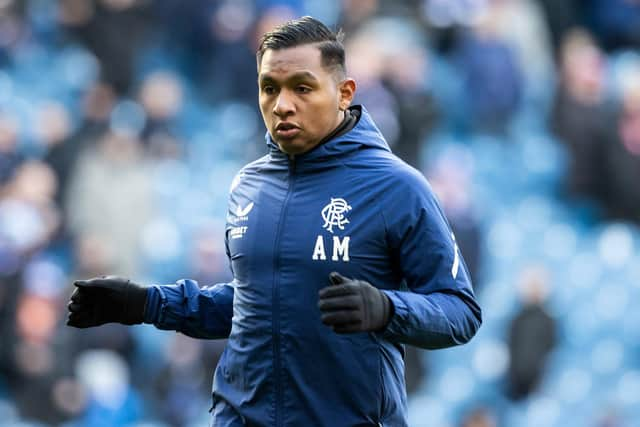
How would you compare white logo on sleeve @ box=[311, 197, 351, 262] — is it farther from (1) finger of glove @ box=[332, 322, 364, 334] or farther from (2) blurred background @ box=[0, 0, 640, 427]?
(2) blurred background @ box=[0, 0, 640, 427]

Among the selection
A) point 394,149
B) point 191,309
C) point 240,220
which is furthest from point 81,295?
point 394,149

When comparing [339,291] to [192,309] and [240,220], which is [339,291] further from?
[192,309]

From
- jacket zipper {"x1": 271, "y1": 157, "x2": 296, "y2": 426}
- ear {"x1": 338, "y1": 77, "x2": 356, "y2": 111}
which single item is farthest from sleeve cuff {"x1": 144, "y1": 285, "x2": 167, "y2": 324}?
ear {"x1": 338, "y1": 77, "x2": 356, "y2": 111}

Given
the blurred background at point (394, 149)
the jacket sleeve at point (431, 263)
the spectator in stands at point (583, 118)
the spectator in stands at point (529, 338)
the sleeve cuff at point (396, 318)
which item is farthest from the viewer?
the spectator in stands at point (583, 118)

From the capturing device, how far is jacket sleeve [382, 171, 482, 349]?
155 inches

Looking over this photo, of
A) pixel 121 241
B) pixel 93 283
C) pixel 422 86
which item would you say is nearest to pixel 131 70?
pixel 121 241

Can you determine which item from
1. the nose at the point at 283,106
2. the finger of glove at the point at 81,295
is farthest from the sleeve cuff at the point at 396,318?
the finger of glove at the point at 81,295

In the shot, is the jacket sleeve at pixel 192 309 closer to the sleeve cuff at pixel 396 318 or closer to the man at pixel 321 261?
the man at pixel 321 261

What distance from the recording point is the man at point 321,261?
4012 mm

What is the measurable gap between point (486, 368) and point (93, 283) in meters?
7.19

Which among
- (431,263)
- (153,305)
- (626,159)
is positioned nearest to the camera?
(431,263)

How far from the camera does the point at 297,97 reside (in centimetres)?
414

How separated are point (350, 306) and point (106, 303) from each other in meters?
1.07

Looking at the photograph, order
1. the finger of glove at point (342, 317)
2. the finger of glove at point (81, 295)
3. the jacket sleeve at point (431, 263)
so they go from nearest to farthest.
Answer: the finger of glove at point (342, 317) → the jacket sleeve at point (431, 263) → the finger of glove at point (81, 295)
